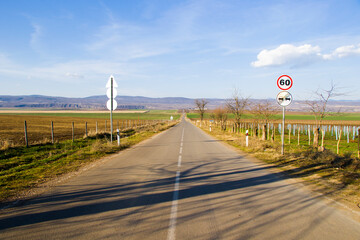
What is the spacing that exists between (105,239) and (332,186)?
592 cm

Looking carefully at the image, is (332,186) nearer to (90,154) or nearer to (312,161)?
(312,161)

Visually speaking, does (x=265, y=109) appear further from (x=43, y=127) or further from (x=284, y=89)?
(x=43, y=127)

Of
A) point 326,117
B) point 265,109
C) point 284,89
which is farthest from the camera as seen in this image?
point 265,109

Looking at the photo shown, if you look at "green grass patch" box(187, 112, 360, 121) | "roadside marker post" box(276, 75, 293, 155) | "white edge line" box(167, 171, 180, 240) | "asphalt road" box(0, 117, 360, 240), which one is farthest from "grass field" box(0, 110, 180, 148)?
"green grass patch" box(187, 112, 360, 121)

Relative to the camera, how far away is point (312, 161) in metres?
9.80

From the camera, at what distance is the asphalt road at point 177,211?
4.03 metres

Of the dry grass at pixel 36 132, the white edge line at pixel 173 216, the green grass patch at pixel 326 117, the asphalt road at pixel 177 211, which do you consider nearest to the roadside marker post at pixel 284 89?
the green grass patch at pixel 326 117

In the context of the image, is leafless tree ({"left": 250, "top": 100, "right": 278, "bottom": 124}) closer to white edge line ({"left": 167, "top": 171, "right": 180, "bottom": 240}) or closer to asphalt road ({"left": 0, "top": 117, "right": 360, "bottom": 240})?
asphalt road ({"left": 0, "top": 117, "right": 360, "bottom": 240})

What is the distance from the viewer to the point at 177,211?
16.0 feet

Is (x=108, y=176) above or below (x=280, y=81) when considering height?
below

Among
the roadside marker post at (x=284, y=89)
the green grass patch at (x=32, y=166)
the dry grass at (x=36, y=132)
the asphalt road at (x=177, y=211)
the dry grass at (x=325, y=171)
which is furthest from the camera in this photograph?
the dry grass at (x=36, y=132)

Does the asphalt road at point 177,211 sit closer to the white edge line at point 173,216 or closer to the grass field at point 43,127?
the white edge line at point 173,216

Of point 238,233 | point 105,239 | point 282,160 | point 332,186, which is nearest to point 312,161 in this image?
point 282,160

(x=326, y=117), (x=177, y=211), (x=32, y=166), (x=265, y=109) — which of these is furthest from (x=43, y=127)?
(x=177, y=211)
